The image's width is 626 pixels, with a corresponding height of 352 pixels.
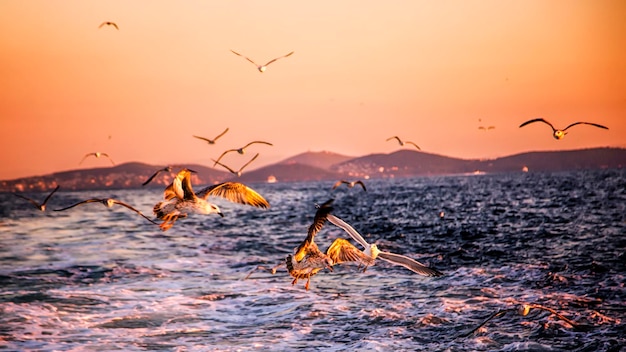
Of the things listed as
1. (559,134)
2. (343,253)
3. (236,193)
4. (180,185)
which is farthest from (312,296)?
(559,134)

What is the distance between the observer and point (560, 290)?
19.0 m

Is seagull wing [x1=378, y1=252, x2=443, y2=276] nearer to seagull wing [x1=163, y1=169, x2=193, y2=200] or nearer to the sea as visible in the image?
the sea

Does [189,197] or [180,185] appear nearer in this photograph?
[180,185]

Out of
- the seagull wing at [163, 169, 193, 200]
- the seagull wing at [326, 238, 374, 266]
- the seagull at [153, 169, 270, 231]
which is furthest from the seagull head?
the seagull wing at [163, 169, 193, 200]

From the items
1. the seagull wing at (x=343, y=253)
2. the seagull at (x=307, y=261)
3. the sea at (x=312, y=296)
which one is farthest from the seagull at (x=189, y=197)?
the sea at (x=312, y=296)

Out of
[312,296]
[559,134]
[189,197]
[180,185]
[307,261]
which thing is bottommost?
[312,296]

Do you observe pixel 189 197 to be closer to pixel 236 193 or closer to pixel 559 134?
pixel 236 193

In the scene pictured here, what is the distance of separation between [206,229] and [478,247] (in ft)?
63.7

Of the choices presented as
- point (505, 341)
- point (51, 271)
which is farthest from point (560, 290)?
point (51, 271)

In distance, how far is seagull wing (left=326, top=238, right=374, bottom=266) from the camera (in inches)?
558

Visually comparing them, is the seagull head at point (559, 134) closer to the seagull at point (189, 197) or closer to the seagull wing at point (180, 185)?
the seagull at point (189, 197)

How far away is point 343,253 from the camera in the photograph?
14.3m

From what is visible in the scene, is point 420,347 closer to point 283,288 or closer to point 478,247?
point 283,288

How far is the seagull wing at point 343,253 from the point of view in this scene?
14.2 meters
